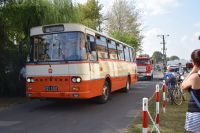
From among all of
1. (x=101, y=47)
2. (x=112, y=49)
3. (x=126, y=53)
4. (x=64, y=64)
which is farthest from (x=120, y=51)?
(x=64, y=64)

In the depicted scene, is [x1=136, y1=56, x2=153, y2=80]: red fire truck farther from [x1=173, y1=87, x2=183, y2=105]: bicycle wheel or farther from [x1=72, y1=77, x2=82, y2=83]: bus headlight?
[x1=72, y1=77, x2=82, y2=83]: bus headlight

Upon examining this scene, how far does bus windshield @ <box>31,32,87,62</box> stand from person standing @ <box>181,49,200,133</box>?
831 cm

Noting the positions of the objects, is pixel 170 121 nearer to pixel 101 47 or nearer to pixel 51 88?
pixel 51 88

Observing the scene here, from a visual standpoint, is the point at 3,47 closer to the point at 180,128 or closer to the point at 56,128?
the point at 56,128

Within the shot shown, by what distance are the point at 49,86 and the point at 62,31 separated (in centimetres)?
208

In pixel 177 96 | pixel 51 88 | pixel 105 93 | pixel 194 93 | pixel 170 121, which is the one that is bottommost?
pixel 170 121

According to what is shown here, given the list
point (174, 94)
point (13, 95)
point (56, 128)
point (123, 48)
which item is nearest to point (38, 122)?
point (56, 128)

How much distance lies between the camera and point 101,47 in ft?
54.4

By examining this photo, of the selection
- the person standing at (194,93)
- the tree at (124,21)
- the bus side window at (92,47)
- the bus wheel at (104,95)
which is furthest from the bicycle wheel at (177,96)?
the tree at (124,21)

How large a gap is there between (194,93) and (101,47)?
1090 centimetres

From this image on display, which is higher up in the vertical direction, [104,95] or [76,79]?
[76,79]

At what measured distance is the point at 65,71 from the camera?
13906 mm

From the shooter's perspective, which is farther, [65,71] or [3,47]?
[3,47]

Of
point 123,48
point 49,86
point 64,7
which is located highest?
point 64,7
